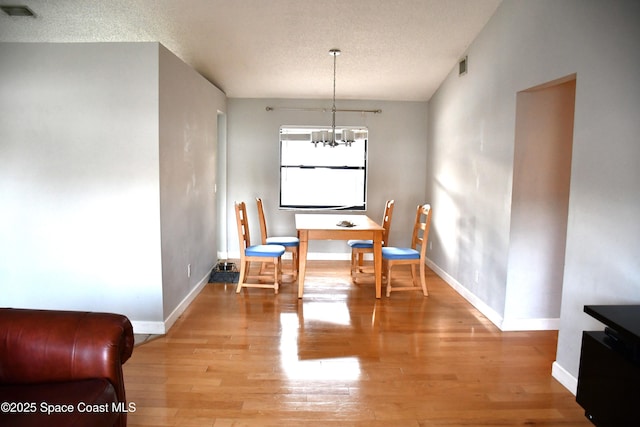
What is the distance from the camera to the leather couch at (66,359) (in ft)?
5.18

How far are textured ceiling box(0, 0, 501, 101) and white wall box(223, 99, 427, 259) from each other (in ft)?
2.64

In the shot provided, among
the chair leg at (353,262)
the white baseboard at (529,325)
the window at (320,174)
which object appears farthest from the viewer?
the window at (320,174)

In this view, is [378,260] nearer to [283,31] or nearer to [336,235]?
[336,235]

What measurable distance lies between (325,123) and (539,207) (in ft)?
10.9

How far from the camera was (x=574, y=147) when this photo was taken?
8.38ft

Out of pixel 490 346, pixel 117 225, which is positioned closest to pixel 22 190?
pixel 117 225

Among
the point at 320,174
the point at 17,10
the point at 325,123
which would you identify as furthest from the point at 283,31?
the point at 320,174

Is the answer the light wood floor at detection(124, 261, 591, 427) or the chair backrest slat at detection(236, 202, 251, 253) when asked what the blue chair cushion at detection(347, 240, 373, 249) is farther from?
the chair backrest slat at detection(236, 202, 251, 253)

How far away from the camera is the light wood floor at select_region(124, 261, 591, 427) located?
7.34 feet

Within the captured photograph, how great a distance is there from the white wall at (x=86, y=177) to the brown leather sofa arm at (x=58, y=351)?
1496 millimetres

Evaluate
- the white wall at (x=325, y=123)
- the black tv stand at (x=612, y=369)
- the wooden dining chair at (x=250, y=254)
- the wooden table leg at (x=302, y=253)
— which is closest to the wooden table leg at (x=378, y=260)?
the wooden table leg at (x=302, y=253)

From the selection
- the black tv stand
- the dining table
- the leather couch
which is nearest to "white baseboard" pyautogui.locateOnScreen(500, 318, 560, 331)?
the dining table

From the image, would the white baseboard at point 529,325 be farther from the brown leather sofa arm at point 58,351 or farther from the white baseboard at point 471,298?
the brown leather sofa arm at point 58,351

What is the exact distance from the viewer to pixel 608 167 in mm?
2305
